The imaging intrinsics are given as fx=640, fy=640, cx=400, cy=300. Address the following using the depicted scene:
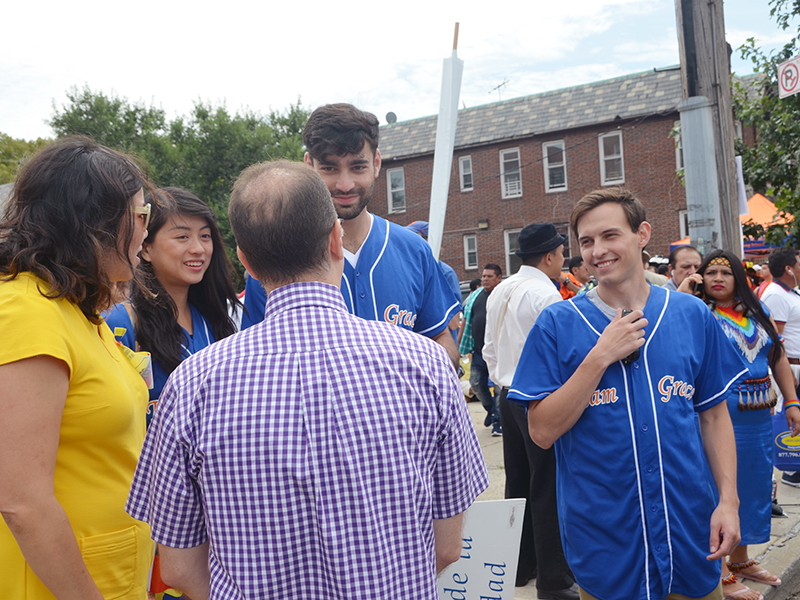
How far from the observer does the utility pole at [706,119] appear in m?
5.02

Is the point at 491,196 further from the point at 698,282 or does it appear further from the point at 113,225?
the point at 113,225

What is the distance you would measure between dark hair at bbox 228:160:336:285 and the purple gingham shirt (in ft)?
0.24

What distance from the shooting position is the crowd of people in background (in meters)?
1.22

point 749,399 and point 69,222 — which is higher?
point 69,222

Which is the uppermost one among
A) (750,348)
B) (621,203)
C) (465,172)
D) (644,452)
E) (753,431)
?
(465,172)

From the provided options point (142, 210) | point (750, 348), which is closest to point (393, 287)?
point (142, 210)

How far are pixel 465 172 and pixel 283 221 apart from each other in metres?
24.5

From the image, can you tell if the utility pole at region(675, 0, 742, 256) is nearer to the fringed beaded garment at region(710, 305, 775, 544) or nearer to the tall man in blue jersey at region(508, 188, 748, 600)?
the fringed beaded garment at region(710, 305, 775, 544)

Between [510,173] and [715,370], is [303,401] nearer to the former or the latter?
[715,370]

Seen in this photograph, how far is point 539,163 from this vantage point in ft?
77.2

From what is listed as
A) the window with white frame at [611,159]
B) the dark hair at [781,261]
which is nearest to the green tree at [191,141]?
the window with white frame at [611,159]

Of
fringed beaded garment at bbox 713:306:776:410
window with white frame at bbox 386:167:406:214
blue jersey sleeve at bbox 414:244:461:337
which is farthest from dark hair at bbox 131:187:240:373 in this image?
window with white frame at bbox 386:167:406:214

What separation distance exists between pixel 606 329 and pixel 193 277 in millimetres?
1661

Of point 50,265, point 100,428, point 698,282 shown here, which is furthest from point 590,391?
point 698,282
